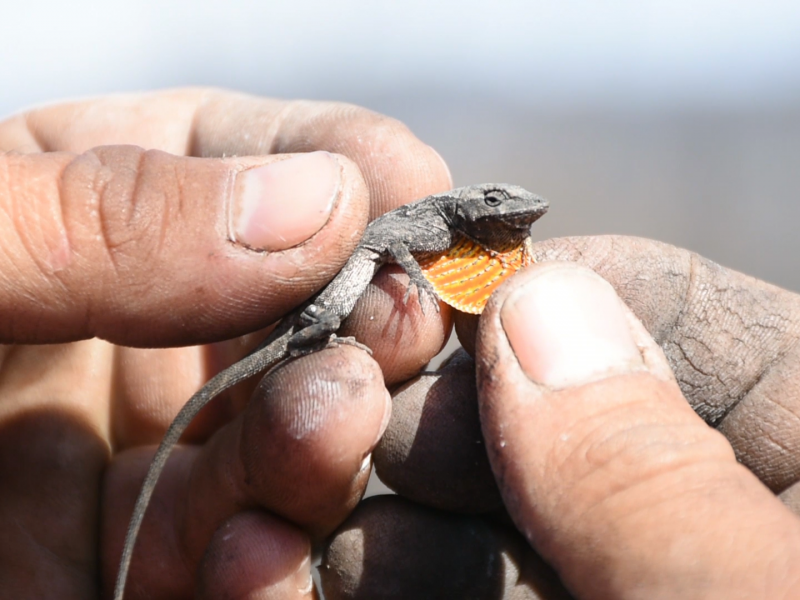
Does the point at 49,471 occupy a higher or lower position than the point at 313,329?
lower

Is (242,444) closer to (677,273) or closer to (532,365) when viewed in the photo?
(532,365)

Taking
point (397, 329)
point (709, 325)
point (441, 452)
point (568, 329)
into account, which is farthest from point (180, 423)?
point (709, 325)

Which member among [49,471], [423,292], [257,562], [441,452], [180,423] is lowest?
[49,471]

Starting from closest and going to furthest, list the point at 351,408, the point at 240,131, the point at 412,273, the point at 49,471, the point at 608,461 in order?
the point at 608,461, the point at 351,408, the point at 412,273, the point at 49,471, the point at 240,131

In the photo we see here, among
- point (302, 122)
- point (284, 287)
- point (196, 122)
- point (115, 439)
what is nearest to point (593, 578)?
point (284, 287)

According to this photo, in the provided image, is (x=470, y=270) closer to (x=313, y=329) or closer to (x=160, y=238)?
(x=313, y=329)

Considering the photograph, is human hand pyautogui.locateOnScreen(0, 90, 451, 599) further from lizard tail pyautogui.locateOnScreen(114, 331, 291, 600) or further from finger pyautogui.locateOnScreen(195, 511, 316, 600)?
lizard tail pyautogui.locateOnScreen(114, 331, 291, 600)
